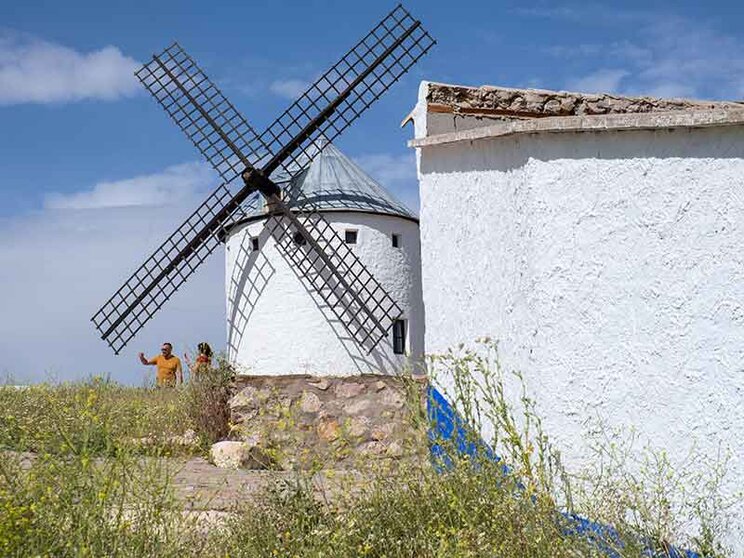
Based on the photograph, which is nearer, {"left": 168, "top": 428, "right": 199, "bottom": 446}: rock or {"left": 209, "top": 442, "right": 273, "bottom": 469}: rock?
{"left": 209, "top": 442, "right": 273, "bottom": 469}: rock

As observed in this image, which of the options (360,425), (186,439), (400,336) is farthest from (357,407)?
(400,336)

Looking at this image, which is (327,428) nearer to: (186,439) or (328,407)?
(328,407)

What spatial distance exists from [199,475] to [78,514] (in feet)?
13.9

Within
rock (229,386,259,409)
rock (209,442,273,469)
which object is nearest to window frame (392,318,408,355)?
rock (229,386,259,409)

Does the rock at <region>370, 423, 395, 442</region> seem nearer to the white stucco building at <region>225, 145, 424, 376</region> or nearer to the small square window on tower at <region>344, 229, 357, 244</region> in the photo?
the white stucco building at <region>225, 145, 424, 376</region>

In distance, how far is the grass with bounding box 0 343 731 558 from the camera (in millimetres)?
4008

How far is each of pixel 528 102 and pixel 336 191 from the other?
5.12 metres

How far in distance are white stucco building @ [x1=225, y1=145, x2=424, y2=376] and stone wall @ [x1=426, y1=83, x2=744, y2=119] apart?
15.2 ft

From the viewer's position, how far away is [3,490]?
13.7 ft

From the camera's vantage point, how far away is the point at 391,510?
15.6ft

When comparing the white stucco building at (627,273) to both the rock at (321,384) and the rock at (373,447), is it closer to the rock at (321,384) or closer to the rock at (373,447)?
the rock at (373,447)

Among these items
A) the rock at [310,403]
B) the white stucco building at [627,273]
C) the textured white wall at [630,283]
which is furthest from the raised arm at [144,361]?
the textured white wall at [630,283]

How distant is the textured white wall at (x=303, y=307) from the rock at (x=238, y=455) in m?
2.68

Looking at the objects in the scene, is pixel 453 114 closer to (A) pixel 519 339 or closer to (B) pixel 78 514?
(A) pixel 519 339
